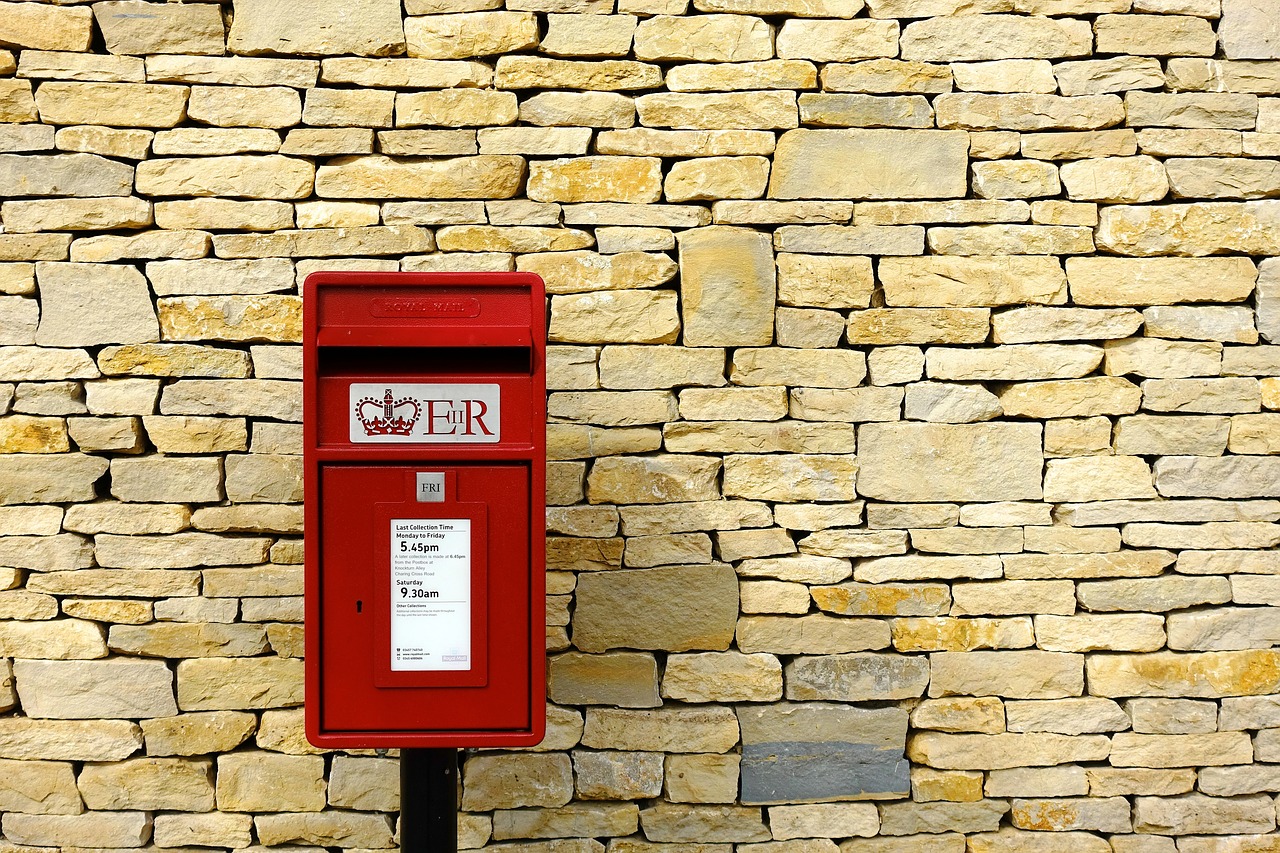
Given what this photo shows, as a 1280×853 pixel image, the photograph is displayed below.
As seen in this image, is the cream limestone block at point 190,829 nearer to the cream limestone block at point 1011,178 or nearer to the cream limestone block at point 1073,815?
the cream limestone block at point 1073,815

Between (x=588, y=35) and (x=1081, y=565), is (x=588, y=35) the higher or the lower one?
the higher one

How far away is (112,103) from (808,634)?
2551 mm

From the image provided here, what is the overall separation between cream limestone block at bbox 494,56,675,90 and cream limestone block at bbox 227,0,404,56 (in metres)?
0.35

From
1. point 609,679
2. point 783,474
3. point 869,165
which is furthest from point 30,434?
point 869,165

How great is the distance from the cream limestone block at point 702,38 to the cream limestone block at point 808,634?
5.52 feet

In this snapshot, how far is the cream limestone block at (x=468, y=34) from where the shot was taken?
8.61 feet

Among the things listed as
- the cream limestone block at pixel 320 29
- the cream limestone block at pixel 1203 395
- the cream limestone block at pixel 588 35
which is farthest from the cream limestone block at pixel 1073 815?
the cream limestone block at pixel 320 29

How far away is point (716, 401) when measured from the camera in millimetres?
Result: 2682

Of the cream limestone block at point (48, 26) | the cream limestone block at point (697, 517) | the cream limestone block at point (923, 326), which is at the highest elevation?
the cream limestone block at point (48, 26)

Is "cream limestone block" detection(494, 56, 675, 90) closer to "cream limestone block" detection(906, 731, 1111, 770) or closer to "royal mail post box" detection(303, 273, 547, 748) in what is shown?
"royal mail post box" detection(303, 273, 547, 748)

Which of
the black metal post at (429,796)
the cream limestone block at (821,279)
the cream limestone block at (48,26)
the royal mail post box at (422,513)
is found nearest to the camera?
the royal mail post box at (422,513)

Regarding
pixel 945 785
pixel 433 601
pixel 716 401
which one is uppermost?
pixel 716 401

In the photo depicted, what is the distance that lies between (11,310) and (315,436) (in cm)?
141

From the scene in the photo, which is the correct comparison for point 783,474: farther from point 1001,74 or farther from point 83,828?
point 83,828
